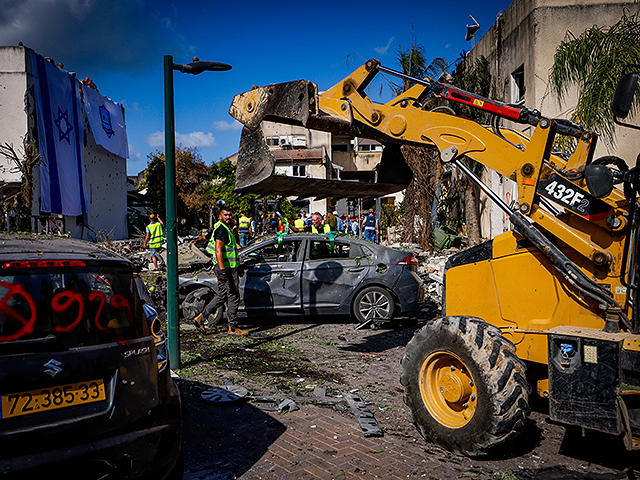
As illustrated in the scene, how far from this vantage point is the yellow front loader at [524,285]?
3543 millimetres

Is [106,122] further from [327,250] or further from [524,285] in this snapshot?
[524,285]

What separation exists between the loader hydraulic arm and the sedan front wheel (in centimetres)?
420

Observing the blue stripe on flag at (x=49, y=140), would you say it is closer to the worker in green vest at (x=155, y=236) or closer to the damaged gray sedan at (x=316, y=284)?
the worker in green vest at (x=155, y=236)

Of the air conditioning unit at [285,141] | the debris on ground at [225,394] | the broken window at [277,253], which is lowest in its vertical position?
the debris on ground at [225,394]

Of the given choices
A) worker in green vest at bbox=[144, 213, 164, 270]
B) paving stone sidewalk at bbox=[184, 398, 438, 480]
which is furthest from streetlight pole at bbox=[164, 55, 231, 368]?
worker in green vest at bbox=[144, 213, 164, 270]

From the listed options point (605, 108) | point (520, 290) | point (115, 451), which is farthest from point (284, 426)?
point (605, 108)

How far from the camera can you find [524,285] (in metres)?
4.36

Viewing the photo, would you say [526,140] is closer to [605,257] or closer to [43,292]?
[605,257]

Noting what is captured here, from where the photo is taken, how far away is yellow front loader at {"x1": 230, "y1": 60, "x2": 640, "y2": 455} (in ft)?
11.6

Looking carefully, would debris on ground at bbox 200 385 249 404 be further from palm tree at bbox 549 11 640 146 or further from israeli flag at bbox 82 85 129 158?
israeli flag at bbox 82 85 129 158

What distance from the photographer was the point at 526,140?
4.63 metres

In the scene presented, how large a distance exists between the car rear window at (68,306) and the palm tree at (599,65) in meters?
8.27

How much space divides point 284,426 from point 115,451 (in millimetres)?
2143

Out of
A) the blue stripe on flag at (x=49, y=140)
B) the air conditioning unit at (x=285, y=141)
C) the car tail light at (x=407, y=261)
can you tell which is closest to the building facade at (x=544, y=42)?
the car tail light at (x=407, y=261)
